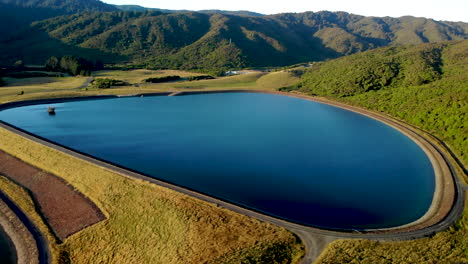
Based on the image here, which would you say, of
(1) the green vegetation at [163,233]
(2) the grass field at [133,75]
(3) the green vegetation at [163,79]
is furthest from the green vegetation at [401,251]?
(2) the grass field at [133,75]

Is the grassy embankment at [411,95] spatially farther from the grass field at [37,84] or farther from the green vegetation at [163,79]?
the grass field at [37,84]

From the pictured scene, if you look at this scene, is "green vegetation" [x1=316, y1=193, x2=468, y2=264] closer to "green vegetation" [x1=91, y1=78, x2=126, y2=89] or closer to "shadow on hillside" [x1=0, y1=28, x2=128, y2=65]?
"green vegetation" [x1=91, y1=78, x2=126, y2=89]

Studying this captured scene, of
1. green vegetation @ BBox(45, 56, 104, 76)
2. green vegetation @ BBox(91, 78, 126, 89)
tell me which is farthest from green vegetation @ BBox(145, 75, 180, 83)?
green vegetation @ BBox(45, 56, 104, 76)

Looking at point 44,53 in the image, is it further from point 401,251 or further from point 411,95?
point 401,251

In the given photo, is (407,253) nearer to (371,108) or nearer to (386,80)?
(371,108)

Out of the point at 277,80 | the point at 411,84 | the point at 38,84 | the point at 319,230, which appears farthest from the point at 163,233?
the point at 38,84

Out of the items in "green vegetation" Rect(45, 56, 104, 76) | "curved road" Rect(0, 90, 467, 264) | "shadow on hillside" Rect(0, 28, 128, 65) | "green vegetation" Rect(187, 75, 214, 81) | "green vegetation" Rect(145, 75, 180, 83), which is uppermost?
"shadow on hillside" Rect(0, 28, 128, 65)
